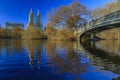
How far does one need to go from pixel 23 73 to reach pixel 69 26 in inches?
2518

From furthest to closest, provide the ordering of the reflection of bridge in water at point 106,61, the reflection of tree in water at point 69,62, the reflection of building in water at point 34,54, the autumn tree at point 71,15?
the autumn tree at point 71,15
the reflection of building in water at point 34,54
the reflection of bridge in water at point 106,61
the reflection of tree in water at point 69,62

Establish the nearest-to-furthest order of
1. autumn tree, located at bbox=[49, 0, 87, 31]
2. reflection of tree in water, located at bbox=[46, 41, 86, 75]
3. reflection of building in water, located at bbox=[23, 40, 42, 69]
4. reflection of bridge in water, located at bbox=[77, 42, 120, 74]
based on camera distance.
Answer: reflection of tree in water, located at bbox=[46, 41, 86, 75]
reflection of bridge in water, located at bbox=[77, 42, 120, 74]
reflection of building in water, located at bbox=[23, 40, 42, 69]
autumn tree, located at bbox=[49, 0, 87, 31]

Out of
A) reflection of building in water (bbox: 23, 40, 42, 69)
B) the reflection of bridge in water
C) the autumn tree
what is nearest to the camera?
the reflection of bridge in water

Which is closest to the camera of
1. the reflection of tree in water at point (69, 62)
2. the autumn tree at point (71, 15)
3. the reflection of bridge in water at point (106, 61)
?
the reflection of tree in water at point (69, 62)

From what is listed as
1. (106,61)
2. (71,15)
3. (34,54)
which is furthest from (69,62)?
(71,15)

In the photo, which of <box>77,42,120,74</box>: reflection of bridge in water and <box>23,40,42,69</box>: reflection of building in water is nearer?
<box>77,42,120,74</box>: reflection of bridge in water

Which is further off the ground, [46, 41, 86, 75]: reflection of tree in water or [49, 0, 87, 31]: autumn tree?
[49, 0, 87, 31]: autumn tree

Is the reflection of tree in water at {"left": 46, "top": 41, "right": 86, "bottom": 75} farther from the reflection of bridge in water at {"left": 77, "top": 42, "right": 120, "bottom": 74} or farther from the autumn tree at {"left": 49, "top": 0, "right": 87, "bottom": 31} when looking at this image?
the autumn tree at {"left": 49, "top": 0, "right": 87, "bottom": 31}

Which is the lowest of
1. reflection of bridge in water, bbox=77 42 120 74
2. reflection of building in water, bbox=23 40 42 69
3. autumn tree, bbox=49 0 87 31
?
reflection of bridge in water, bbox=77 42 120 74

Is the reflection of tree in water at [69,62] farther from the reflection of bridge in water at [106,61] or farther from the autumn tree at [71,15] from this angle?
the autumn tree at [71,15]

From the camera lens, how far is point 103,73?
38.5ft

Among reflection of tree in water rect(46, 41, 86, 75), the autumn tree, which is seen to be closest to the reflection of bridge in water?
reflection of tree in water rect(46, 41, 86, 75)

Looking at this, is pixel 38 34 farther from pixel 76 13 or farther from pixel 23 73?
pixel 23 73

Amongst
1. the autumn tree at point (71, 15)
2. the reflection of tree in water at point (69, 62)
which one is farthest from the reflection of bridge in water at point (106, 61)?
the autumn tree at point (71, 15)
